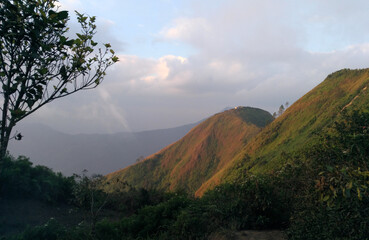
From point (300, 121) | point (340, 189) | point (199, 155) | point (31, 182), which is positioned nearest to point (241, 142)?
point (199, 155)

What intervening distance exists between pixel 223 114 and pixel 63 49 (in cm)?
10165

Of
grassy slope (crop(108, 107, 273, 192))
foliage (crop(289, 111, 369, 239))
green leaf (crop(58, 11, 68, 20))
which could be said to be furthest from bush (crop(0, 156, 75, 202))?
grassy slope (crop(108, 107, 273, 192))

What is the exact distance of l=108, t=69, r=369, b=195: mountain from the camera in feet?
151

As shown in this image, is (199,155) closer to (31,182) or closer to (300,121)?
(300,121)

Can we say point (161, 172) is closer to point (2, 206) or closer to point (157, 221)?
point (2, 206)

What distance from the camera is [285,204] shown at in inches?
262

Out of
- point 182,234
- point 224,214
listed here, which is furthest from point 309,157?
point 182,234

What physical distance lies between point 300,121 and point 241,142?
84.8 ft

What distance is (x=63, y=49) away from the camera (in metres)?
3.29

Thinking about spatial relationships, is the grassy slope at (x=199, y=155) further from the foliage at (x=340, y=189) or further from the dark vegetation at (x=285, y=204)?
the foliage at (x=340, y=189)

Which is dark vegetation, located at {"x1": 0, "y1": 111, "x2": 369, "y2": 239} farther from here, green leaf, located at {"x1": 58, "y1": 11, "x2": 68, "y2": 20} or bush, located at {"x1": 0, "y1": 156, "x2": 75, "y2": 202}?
green leaf, located at {"x1": 58, "y1": 11, "x2": 68, "y2": 20}

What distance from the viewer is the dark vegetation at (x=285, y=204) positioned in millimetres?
3402

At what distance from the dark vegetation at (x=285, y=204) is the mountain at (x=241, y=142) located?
90.0ft

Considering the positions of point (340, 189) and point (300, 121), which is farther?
point (300, 121)
